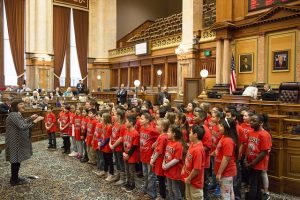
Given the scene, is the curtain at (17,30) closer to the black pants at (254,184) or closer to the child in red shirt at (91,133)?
the child in red shirt at (91,133)

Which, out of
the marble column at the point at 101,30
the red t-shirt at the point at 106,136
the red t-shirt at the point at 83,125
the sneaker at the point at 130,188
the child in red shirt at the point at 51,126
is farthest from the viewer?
the marble column at the point at 101,30

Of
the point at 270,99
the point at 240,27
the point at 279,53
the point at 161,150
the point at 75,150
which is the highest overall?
the point at 240,27

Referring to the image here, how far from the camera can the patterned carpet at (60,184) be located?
4875 millimetres

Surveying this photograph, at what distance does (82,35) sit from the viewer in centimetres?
2230

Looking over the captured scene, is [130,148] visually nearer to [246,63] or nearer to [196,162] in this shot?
[196,162]

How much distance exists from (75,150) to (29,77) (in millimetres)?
12625

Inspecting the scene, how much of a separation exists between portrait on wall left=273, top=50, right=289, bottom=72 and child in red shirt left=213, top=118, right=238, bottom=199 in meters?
7.40

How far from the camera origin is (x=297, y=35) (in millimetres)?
9812

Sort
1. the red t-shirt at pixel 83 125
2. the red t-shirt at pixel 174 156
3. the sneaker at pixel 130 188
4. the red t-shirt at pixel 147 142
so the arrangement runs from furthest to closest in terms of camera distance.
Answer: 1. the red t-shirt at pixel 83 125
2. the sneaker at pixel 130 188
3. the red t-shirt at pixel 147 142
4. the red t-shirt at pixel 174 156

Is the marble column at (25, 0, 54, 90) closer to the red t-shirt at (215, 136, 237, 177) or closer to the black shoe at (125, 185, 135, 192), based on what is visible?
the black shoe at (125, 185, 135, 192)

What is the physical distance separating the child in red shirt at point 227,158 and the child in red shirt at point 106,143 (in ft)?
7.86

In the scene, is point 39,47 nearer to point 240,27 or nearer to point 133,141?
point 240,27

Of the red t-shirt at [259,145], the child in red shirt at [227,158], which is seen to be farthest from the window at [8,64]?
the child in red shirt at [227,158]

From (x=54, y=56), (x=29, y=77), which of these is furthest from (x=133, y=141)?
(x=54, y=56)
